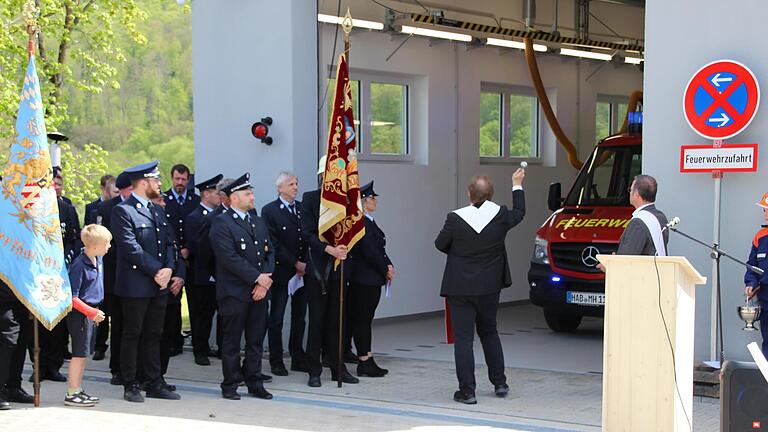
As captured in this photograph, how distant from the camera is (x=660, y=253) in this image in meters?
8.38

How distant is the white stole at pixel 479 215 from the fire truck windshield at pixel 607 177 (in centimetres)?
422

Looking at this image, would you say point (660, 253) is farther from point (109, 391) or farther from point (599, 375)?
point (109, 391)

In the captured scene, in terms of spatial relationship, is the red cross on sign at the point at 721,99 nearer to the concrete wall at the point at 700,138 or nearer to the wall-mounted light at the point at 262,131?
the concrete wall at the point at 700,138

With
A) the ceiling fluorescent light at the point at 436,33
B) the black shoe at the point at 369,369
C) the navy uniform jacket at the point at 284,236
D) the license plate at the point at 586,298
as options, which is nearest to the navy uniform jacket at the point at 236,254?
the navy uniform jacket at the point at 284,236

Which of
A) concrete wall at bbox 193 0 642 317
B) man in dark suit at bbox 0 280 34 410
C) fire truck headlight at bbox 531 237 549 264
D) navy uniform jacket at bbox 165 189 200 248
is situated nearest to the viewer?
man in dark suit at bbox 0 280 34 410

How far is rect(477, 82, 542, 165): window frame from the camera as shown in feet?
52.4

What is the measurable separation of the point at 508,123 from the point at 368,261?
671 centimetres

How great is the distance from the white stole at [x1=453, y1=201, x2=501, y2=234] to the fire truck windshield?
166 inches

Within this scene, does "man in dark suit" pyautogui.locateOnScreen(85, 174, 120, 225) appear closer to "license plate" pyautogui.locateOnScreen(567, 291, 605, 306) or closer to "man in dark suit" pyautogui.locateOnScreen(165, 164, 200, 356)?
"man in dark suit" pyautogui.locateOnScreen(165, 164, 200, 356)

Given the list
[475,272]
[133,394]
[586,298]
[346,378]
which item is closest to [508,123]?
[586,298]

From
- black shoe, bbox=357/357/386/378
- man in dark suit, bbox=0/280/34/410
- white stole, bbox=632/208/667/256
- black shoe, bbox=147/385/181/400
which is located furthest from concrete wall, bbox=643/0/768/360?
man in dark suit, bbox=0/280/34/410

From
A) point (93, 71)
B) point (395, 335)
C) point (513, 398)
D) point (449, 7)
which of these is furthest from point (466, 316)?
point (93, 71)

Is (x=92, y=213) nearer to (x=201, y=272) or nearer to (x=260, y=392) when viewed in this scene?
(x=201, y=272)

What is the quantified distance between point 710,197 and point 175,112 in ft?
224
